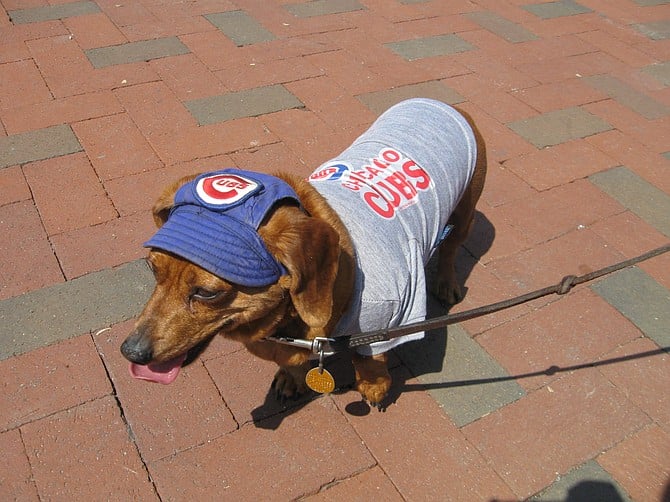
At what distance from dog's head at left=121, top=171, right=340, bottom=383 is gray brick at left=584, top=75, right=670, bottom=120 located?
4748 mm

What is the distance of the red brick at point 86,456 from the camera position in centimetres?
265

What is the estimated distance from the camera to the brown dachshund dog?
6.65 ft

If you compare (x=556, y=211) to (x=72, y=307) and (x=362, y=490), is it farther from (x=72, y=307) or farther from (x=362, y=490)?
(x=72, y=307)

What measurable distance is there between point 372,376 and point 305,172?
2.08 m

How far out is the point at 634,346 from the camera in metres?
3.48

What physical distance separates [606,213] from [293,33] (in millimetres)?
3693

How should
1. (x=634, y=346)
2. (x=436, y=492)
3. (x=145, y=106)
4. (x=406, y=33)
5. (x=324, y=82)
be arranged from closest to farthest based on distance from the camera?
(x=436, y=492), (x=634, y=346), (x=145, y=106), (x=324, y=82), (x=406, y=33)

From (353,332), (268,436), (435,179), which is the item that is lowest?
(268,436)

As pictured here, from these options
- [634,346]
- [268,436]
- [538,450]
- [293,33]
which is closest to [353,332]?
→ [268,436]

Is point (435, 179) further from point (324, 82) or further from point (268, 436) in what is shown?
point (324, 82)

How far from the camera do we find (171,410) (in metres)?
2.96

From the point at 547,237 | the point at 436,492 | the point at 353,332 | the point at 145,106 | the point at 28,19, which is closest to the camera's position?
the point at 353,332

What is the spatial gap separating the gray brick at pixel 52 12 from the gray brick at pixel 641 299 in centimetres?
570

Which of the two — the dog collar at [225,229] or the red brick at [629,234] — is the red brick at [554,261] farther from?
the dog collar at [225,229]
